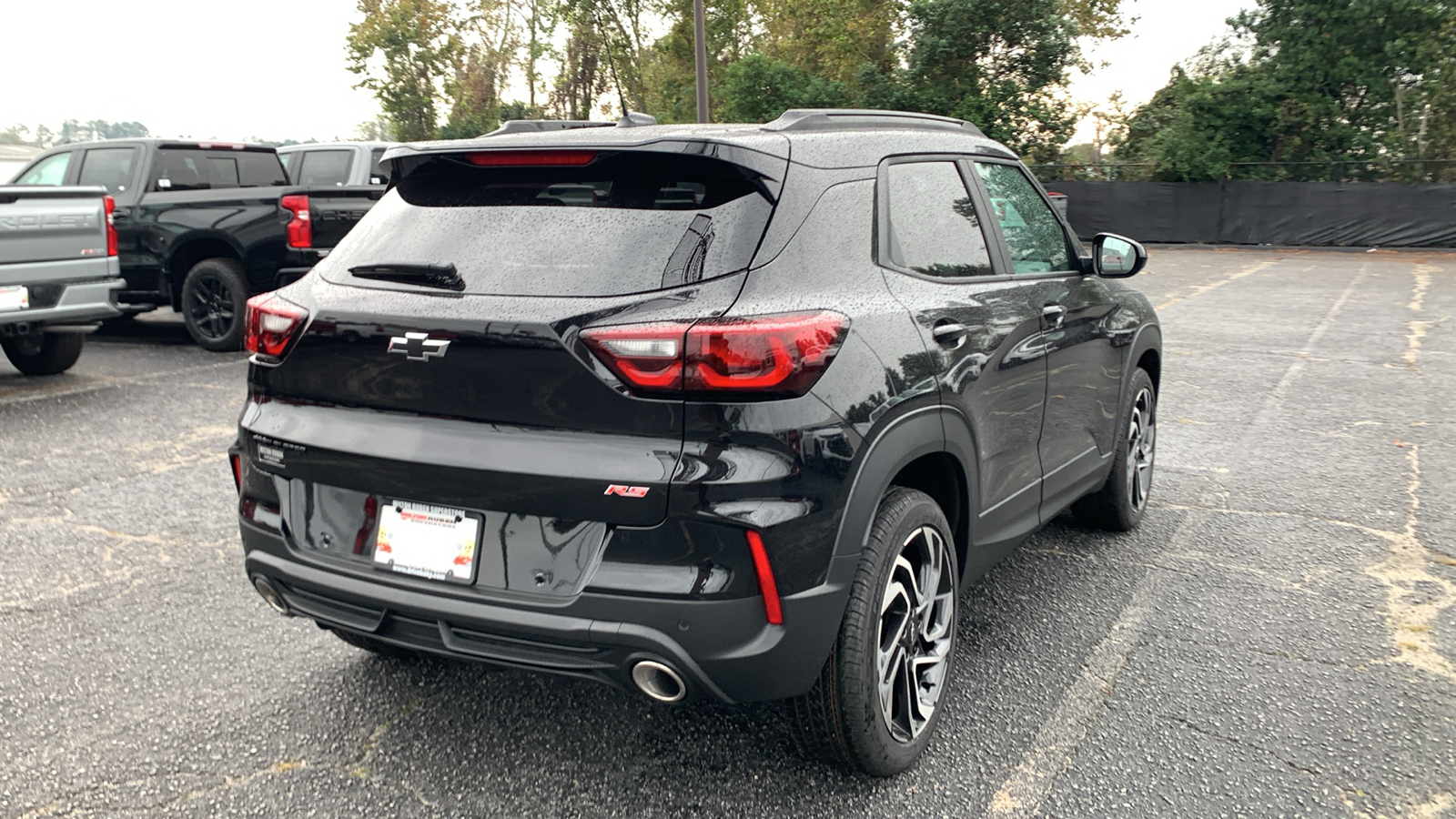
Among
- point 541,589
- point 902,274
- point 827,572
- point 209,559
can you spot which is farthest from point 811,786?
point 209,559

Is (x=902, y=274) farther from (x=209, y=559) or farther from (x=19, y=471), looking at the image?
(x=19, y=471)

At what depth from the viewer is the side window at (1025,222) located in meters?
3.78

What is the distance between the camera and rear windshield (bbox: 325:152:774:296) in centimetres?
256

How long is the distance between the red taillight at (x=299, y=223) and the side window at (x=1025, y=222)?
7419 mm

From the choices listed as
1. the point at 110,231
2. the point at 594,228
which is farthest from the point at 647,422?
the point at 110,231

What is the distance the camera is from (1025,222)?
13.0 feet

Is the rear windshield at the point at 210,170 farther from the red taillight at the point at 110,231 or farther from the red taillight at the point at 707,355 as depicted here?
the red taillight at the point at 707,355

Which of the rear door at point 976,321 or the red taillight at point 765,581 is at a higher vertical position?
the rear door at point 976,321

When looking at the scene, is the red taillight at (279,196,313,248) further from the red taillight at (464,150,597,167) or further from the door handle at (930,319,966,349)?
the door handle at (930,319,966,349)

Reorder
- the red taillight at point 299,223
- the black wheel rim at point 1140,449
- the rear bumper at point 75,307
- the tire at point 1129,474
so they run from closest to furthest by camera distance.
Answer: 1. the tire at point 1129,474
2. the black wheel rim at point 1140,449
3. the rear bumper at point 75,307
4. the red taillight at point 299,223

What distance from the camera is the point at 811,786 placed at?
2869 millimetres

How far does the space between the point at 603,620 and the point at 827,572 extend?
51 centimetres

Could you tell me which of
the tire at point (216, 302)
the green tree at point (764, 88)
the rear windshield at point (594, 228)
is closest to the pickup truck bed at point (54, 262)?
the tire at point (216, 302)

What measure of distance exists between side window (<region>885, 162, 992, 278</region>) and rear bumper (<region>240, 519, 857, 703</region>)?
0.96m
